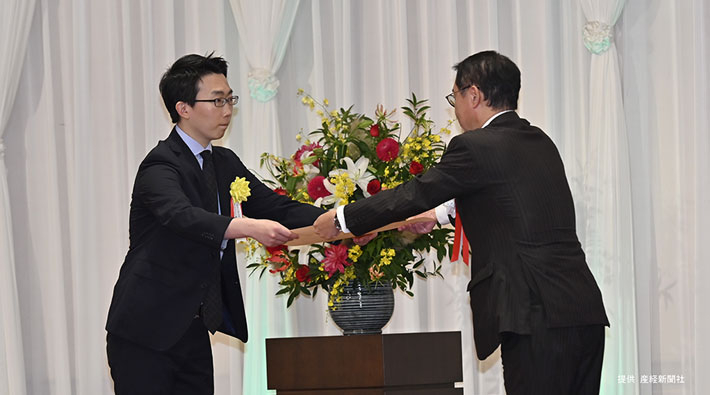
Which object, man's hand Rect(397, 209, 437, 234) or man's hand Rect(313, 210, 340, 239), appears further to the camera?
man's hand Rect(397, 209, 437, 234)

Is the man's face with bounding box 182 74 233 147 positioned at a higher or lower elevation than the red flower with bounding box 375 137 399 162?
higher

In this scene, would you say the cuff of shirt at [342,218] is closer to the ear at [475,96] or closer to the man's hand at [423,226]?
the man's hand at [423,226]

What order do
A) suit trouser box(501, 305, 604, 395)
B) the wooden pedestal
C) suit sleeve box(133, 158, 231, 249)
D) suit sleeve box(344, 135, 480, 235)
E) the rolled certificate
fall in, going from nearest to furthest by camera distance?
suit trouser box(501, 305, 604, 395), suit sleeve box(344, 135, 480, 235), suit sleeve box(133, 158, 231, 249), the rolled certificate, the wooden pedestal

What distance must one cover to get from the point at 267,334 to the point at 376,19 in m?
1.82

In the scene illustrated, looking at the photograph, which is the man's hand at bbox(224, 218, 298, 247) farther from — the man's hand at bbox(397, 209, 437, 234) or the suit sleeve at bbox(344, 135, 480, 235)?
the man's hand at bbox(397, 209, 437, 234)

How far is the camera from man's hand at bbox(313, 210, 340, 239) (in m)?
3.12

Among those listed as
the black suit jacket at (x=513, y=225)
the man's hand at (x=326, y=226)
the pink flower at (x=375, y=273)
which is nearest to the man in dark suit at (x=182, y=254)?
the man's hand at (x=326, y=226)

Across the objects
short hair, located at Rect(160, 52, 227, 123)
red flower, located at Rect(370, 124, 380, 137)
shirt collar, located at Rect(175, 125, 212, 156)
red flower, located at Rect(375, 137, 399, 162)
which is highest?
short hair, located at Rect(160, 52, 227, 123)

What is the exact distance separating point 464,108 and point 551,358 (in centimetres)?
85

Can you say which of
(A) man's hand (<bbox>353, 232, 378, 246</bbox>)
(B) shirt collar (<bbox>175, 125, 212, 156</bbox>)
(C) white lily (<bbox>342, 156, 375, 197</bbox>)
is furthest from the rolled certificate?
(B) shirt collar (<bbox>175, 125, 212, 156</bbox>)

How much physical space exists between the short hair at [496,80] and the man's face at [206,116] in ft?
2.95

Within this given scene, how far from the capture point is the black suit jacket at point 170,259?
9.34 ft

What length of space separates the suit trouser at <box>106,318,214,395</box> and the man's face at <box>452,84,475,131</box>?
111cm

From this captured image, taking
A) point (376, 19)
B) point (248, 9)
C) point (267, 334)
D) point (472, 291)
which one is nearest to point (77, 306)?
point (267, 334)
